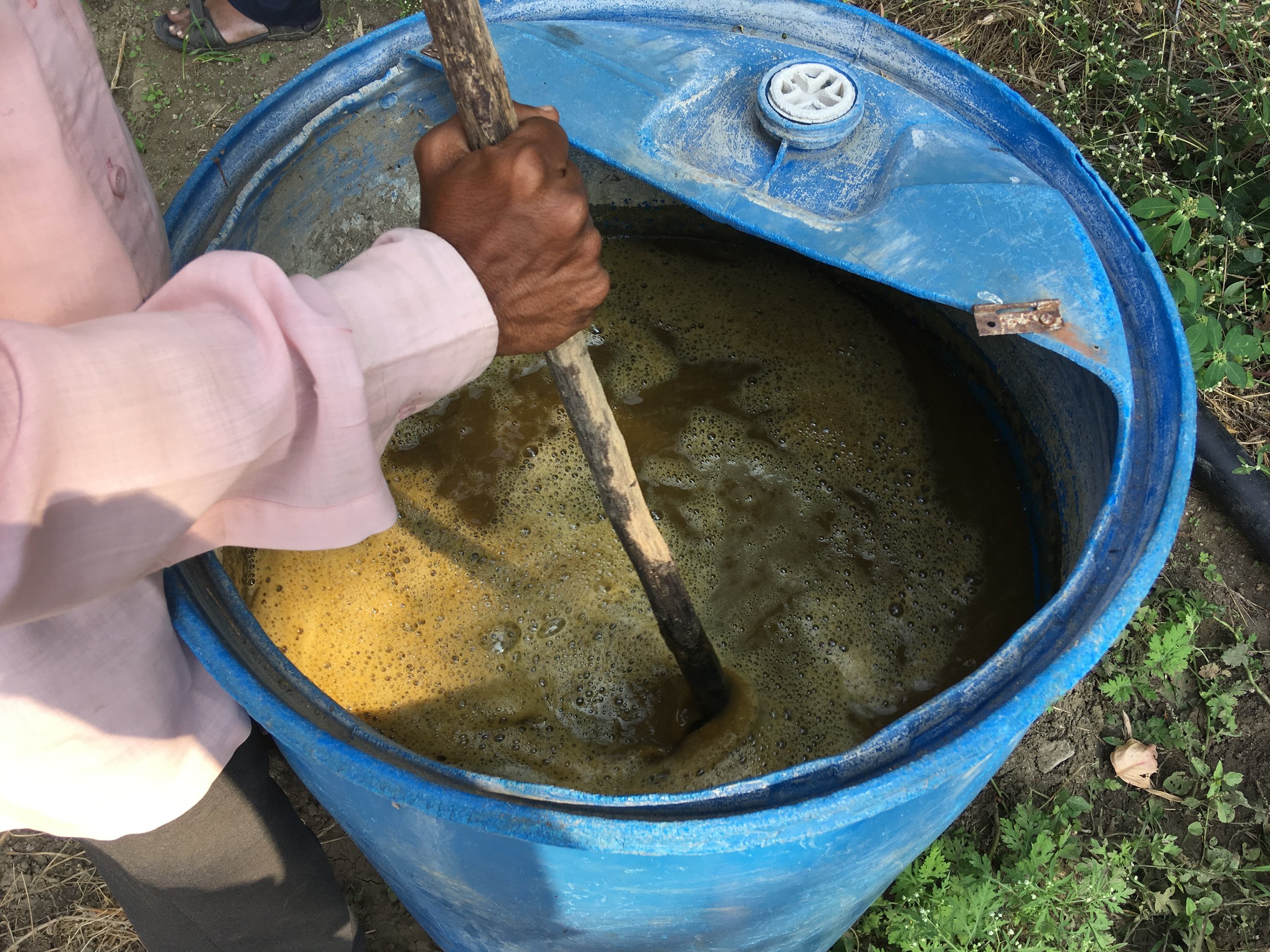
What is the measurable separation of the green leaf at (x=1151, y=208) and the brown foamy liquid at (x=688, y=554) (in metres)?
0.60

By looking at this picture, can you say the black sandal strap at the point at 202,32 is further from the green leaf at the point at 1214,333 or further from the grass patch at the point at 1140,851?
the grass patch at the point at 1140,851

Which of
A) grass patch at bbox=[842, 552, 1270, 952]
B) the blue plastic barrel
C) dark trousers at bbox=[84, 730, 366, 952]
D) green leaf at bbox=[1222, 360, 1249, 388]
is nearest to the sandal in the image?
the blue plastic barrel

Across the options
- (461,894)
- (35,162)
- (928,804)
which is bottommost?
(461,894)

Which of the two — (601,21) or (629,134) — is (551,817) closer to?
(629,134)

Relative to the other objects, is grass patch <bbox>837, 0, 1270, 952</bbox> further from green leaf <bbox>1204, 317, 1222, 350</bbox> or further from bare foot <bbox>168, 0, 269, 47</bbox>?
bare foot <bbox>168, 0, 269, 47</bbox>

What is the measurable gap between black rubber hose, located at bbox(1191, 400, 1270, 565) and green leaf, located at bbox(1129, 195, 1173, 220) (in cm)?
39

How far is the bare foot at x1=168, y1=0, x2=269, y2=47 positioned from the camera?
2520 millimetres

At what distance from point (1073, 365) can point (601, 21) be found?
0.80m

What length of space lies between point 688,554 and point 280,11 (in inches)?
78.3

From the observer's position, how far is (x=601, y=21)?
1.30m

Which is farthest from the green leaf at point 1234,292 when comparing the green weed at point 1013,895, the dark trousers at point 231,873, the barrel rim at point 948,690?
the dark trousers at point 231,873

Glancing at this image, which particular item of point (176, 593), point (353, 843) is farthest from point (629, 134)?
point (353, 843)

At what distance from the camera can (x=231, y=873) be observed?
1259 millimetres

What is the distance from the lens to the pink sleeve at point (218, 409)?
585 mm
